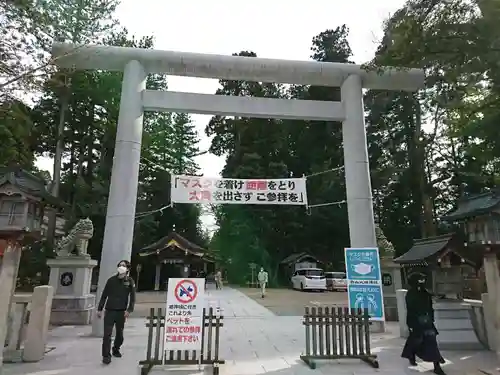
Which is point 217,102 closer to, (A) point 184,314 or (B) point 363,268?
(B) point 363,268

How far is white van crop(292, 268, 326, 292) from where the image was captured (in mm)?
25984

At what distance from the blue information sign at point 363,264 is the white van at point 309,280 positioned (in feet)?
62.4

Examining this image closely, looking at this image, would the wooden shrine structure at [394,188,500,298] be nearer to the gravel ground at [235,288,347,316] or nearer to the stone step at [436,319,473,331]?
the stone step at [436,319,473,331]

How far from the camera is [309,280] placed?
26094mm

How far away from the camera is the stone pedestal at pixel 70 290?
10.1 metres

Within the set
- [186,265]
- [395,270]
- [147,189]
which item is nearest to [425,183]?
[395,270]

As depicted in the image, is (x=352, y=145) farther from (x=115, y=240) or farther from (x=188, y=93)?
(x=115, y=240)

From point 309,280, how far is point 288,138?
49.6ft

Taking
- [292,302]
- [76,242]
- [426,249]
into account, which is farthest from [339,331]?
[292,302]

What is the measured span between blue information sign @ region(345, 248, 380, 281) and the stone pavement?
4.64 feet

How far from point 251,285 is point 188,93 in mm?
26206

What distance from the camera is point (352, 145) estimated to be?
9391mm

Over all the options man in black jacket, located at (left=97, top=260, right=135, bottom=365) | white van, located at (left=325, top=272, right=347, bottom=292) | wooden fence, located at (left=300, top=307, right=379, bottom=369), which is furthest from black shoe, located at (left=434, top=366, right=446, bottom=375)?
white van, located at (left=325, top=272, right=347, bottom=292)

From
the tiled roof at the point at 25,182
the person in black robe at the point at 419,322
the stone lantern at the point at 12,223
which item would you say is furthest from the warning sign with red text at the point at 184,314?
the person in black robe at the point at 419,322
